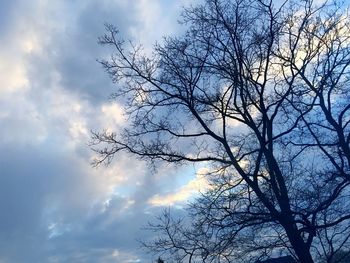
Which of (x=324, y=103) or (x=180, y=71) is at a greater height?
(x=180, y=71)

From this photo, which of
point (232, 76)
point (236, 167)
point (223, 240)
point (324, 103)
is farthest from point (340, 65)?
point (223, 240)

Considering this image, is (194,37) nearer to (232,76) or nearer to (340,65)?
(232,76)

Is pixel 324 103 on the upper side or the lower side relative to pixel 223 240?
upper

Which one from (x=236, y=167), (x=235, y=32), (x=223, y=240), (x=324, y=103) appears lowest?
(x=223, y=240)

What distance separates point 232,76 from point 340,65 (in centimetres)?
350

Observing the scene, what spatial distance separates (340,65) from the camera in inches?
597

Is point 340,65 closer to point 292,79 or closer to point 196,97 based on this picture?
point 292,79

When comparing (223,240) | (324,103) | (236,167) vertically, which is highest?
(324,103)

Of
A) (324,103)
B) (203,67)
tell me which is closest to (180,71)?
(203,67)

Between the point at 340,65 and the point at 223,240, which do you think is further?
the point at 340,65

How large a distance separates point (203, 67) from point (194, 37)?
3.23 ft

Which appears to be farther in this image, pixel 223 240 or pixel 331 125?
pixel 331 125

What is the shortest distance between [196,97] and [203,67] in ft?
3.19

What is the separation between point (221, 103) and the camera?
15172 mm
